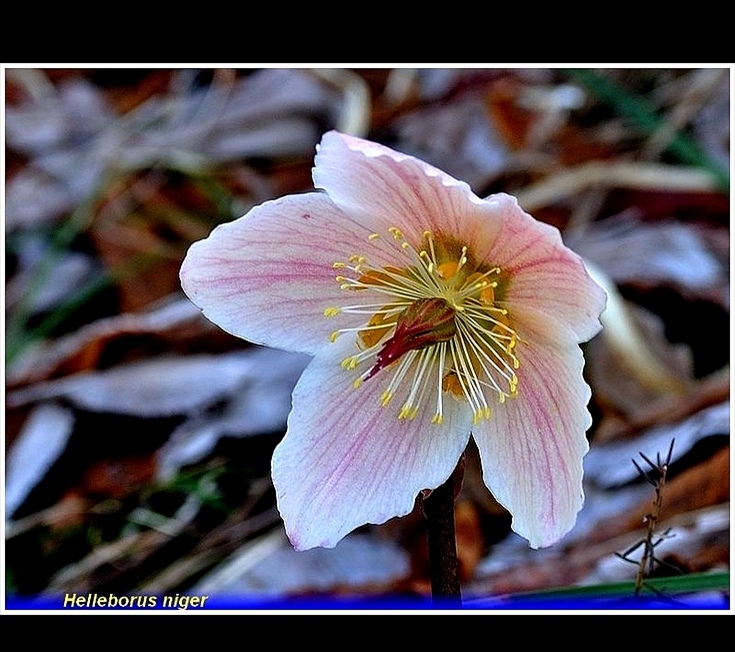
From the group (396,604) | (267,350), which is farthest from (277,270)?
(267,350)

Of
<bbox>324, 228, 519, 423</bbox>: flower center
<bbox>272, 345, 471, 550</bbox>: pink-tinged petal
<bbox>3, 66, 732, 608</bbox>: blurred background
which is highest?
<bbox>324, 228, 519, 423</bbox>: flower center

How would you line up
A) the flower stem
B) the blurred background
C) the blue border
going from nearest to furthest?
the flower stem → the blue border → the blurred background

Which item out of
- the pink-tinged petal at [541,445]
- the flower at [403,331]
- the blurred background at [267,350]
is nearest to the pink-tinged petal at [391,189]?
the flower at [403,331]

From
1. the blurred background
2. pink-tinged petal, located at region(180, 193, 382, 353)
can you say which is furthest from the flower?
the blurred background

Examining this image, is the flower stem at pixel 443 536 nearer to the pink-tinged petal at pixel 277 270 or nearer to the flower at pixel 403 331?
the flower at pixel 403 331

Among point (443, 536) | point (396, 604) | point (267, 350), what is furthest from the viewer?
point (267, 350)

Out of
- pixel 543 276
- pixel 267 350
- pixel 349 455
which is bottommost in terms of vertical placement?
pixel 267 350

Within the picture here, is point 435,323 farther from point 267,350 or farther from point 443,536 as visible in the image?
point 267,350

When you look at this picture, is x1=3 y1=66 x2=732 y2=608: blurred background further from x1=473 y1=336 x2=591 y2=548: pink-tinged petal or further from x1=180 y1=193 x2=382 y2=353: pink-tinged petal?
x1=180 y1=193 x2=382 y2=353: pink-tinged petal

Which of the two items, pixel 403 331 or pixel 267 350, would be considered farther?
pixel 267 350
